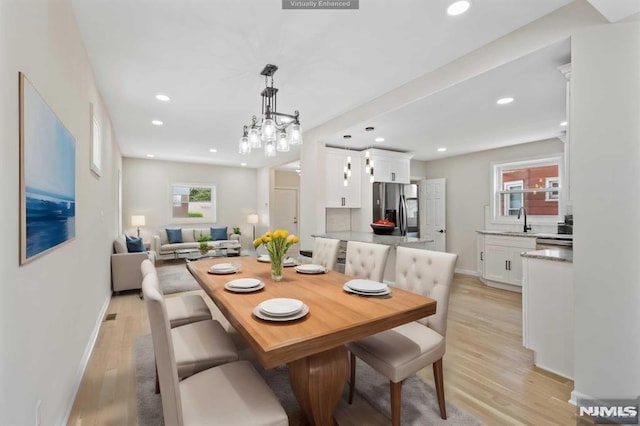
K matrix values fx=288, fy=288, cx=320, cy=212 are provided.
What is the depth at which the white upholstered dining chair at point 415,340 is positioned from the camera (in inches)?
59.7

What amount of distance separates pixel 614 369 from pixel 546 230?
3.68m

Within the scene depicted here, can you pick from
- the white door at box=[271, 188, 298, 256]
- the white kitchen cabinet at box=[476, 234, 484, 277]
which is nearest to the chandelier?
the white kitchen cabinet at box=[476, 234, 484, 277]

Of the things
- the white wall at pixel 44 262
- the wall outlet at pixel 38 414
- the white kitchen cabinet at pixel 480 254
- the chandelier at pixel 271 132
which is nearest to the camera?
the white wall at pixel 44 262

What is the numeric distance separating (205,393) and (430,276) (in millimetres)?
1435

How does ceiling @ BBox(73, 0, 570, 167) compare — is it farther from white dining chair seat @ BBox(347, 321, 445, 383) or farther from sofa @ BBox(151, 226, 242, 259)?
sofa @ BBox(151, 226, 242, 259)

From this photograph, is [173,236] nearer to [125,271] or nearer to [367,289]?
[125,271]

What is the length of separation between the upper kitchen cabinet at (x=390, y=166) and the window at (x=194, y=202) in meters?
5.13

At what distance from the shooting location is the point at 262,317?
4.26 ft

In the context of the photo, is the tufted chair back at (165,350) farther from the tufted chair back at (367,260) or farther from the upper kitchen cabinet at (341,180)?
the upper kitchen cabinet at (341,180)

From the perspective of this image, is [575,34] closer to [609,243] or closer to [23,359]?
[609,243]

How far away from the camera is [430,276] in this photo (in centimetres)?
190

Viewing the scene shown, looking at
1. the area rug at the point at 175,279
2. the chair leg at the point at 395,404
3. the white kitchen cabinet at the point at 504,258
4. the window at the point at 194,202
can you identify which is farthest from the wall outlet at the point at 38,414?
the window at the point at 194,202

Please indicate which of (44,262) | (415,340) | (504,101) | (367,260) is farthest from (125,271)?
(504,101)

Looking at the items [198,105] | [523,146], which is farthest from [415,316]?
[523,146]
